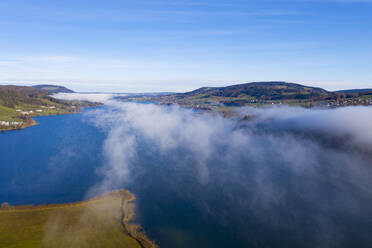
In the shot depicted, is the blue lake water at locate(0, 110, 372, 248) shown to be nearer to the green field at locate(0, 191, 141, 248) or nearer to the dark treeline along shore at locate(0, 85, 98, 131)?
the green field at locate(0, 191, 141, 248)

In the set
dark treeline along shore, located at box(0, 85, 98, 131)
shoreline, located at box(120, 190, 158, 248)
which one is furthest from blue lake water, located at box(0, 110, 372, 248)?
dark treeline along shore, located at box(0, 85, 98, 131)

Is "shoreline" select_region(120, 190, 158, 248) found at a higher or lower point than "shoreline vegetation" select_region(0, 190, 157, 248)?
lower

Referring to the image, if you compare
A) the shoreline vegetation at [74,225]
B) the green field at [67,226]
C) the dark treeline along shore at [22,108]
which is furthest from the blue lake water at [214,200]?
the dark treeline along shore at [22,108]

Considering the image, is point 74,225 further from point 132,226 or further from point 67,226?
point 132,226

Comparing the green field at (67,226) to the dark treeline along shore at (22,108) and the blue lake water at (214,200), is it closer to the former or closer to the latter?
the blue lake water at (214,200)

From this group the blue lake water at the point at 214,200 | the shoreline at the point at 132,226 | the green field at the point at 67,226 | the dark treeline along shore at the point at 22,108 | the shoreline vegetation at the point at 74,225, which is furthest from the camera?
the dark treeline along shore at the point at 22,108

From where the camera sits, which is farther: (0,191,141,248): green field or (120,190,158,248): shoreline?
(120,190,158,248): shoreline

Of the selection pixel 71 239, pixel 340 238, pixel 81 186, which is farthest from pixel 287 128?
pixel 71 239

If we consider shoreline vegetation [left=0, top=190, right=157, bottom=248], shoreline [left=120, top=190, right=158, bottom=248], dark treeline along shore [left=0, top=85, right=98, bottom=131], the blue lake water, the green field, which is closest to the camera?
the green field
